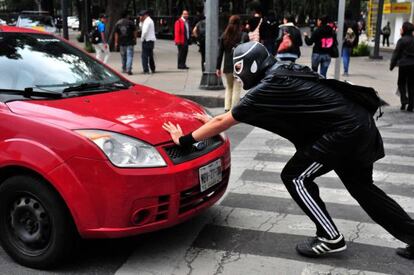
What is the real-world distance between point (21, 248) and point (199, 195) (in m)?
1.31

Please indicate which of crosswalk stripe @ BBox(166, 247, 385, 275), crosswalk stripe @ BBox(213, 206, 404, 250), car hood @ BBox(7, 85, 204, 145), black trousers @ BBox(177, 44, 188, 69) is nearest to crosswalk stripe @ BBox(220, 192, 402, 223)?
crosswalk stripe @ BBox(213, 206, 404, 250)

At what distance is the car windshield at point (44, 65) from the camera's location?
13.1 feet

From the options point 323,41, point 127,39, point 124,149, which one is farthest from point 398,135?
point 127,39

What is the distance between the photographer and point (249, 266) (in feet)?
11.9

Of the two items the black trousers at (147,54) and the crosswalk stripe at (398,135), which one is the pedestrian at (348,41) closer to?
the black trousers at (147,54)

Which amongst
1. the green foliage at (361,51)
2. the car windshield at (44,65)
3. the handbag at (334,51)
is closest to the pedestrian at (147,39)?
→ the handbag at (334,51)

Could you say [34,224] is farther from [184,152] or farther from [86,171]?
[184,152]

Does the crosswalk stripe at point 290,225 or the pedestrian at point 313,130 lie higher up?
the pedestrian at point 313,130

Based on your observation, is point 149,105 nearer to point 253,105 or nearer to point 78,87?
point 78,87

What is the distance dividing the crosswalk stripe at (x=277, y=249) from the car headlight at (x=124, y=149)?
877 mm

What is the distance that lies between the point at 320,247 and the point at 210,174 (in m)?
0.97

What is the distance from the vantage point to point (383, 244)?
13.1 ft

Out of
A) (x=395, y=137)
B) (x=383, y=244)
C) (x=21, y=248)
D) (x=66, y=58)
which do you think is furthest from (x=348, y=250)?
(x=395, y=137)

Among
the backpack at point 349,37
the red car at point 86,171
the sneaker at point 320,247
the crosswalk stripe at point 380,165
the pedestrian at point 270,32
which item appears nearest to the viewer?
the red car at point 86,171
